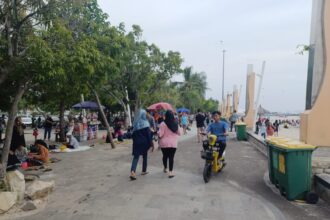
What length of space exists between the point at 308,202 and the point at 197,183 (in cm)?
239

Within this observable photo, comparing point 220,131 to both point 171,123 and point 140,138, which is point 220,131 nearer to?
point 171,123

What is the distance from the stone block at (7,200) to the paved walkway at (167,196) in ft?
1.80

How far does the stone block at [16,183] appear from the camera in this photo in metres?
6.85

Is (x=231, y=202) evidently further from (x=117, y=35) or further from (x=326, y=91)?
(x=117, y=35)

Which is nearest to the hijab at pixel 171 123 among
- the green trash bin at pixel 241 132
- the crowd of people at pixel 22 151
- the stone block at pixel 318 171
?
the stone block at pixel 318 171

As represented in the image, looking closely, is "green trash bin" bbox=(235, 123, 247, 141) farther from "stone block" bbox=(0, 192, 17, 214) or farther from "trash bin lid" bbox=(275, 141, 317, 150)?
"stone block" bbox=(0, 192, 17, 214)

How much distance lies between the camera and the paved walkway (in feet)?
20.5

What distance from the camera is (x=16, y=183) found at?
6.92 meters

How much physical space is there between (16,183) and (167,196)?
2706 mm

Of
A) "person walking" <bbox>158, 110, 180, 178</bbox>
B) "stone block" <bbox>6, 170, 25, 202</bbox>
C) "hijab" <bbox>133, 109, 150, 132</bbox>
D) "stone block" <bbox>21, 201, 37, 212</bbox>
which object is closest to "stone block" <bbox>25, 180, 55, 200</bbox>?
"stone block" <bbox>6, 170, 25, 202</bbox>

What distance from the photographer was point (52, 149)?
15.9 metres

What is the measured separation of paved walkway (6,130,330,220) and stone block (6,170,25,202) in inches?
20.4

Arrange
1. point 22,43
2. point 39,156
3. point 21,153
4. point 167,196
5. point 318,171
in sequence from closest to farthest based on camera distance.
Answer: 1. point 167,196
2. point 318,171
3. point 22,43
4. point 21,153
5. point 39,156

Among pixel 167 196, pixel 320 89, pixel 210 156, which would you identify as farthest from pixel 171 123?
pixel 320 89
